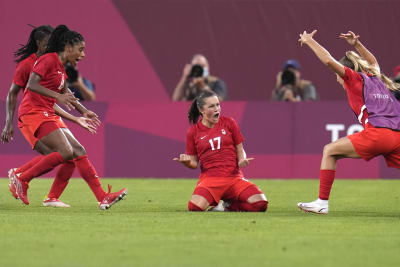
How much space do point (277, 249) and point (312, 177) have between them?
923cm

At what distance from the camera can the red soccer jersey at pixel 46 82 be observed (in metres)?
9.95

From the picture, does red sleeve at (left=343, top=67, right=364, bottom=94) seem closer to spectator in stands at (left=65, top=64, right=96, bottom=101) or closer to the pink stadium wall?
spectator in stands at (left=65, top=64, right=96, bottom=101)

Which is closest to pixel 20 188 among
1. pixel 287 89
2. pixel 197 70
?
pixel 197 70

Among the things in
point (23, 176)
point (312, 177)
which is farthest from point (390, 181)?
point (23, 176)

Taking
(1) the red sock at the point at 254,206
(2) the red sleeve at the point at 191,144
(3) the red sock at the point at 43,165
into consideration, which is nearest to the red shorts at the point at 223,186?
(1) the red sock at the point at 254,206

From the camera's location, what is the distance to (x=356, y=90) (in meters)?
9.27

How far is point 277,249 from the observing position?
6.79 metres

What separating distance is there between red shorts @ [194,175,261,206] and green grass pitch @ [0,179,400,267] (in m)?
0.36

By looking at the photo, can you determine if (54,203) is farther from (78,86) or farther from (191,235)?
A: (78,86)

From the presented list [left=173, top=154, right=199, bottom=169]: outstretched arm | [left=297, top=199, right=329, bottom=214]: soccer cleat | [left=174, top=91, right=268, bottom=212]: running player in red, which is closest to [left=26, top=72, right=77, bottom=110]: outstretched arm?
[left=173, top=154, right=199, bottom=169]: outstretched arm

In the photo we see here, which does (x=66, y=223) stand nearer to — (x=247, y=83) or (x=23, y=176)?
(x=23, y=176)

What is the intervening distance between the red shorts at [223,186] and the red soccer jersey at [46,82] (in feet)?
5.99

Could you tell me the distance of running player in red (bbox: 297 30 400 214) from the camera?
915 cm

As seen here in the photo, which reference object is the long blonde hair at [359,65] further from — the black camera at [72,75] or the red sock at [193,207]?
the black camera at [72,75]
